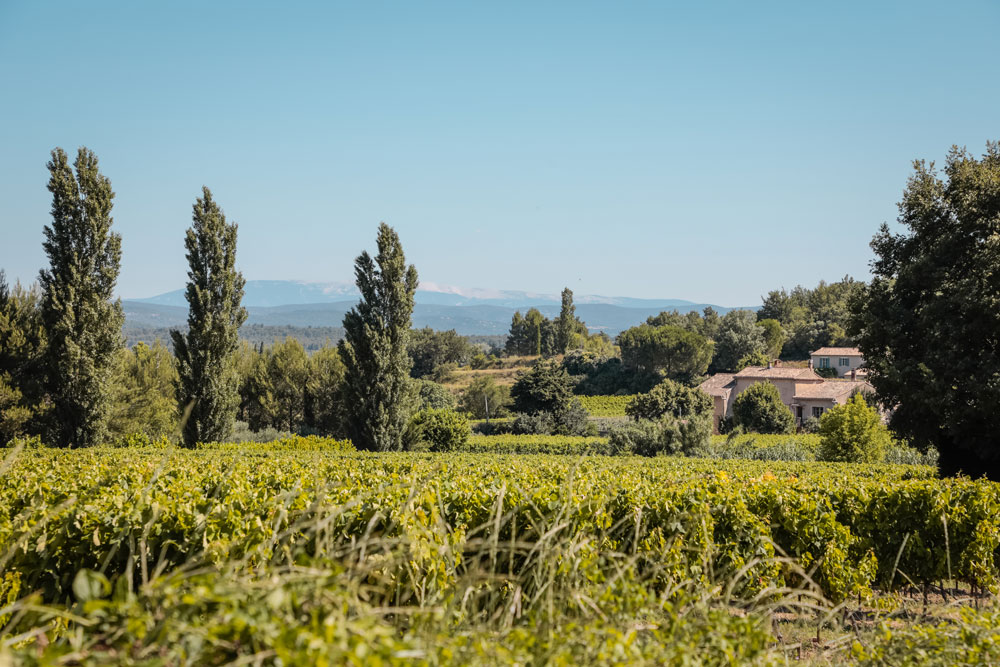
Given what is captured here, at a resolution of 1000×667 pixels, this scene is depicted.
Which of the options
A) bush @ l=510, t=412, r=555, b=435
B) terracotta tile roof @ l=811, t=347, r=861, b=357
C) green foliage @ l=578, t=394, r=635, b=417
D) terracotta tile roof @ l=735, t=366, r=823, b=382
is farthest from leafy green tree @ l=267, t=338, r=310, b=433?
terracotta tile roof @ l=811, t=347, r=861, b=357

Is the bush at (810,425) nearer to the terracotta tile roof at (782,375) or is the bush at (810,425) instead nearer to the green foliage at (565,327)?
the terracotta tile roof at (782,375)

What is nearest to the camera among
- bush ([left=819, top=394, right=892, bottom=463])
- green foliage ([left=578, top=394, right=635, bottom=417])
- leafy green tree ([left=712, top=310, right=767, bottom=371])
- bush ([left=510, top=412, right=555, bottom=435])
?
bush ([left=819, top=394, right=892, bottom=463])

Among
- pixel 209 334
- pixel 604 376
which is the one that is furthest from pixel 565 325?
pixel 209 334

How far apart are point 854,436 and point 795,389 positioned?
1073 inches

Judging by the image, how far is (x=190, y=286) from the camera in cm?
2347

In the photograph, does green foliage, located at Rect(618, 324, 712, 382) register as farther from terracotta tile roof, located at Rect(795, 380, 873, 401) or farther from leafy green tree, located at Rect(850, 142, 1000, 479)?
leafy green tree, located at Rect(850, 142, 1000, 479)

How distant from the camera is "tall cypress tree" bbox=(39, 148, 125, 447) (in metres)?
21.3

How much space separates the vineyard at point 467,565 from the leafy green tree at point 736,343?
222 ft

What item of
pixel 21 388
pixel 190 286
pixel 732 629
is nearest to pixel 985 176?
pixel 732 629

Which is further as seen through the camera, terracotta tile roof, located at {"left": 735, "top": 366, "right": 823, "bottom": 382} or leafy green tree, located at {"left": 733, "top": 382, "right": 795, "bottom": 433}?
terracotta tile roof, located at {"left": 735, "top": 366, "right": 823, "bottom": 382}

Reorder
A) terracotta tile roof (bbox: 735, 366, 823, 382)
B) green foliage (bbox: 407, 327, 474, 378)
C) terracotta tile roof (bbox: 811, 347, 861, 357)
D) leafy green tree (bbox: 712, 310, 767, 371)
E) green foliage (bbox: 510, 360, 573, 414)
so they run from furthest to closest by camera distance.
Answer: green foliage (bbox: 407, 327, 474, 378)
leafy green tree (bbox: 712, 310, 767, 371)
terracotta tile roof (bbox: 811, 347, 861, 357)
terracotta tile roof (bbox: 735, 366, 823, 382)
green foliage (bbox: 510, 360, 573, 414)

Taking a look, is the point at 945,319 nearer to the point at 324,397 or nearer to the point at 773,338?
the point at 324,397

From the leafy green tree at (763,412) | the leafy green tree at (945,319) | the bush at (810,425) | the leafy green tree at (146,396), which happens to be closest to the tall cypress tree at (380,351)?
the leafy green tree at (146,396)

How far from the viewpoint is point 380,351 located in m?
25.1
